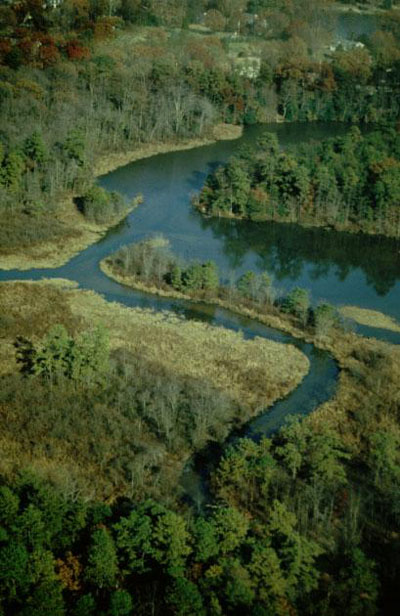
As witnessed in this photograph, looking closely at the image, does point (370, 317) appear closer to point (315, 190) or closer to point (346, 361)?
point (346, 361)

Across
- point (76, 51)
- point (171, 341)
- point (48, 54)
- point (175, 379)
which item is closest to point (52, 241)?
point (171, 341)

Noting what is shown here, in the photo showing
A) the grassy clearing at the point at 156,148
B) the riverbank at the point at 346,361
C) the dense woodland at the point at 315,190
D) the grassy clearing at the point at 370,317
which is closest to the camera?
the riverbank at the point at 346,361

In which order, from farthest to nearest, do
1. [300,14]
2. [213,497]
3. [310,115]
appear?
[300,14], [310,115], [213,497]

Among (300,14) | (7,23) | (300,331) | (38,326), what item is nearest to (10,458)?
(38,326)

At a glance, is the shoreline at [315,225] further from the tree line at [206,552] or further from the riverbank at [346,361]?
the tree line at [206,552]

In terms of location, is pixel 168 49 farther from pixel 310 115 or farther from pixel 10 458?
pixel 10 458

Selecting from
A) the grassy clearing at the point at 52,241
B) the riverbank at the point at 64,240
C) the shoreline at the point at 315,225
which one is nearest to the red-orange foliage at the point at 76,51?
the riverbank at the point at 64,240

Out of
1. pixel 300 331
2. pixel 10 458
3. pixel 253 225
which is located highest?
pixel 253 225
